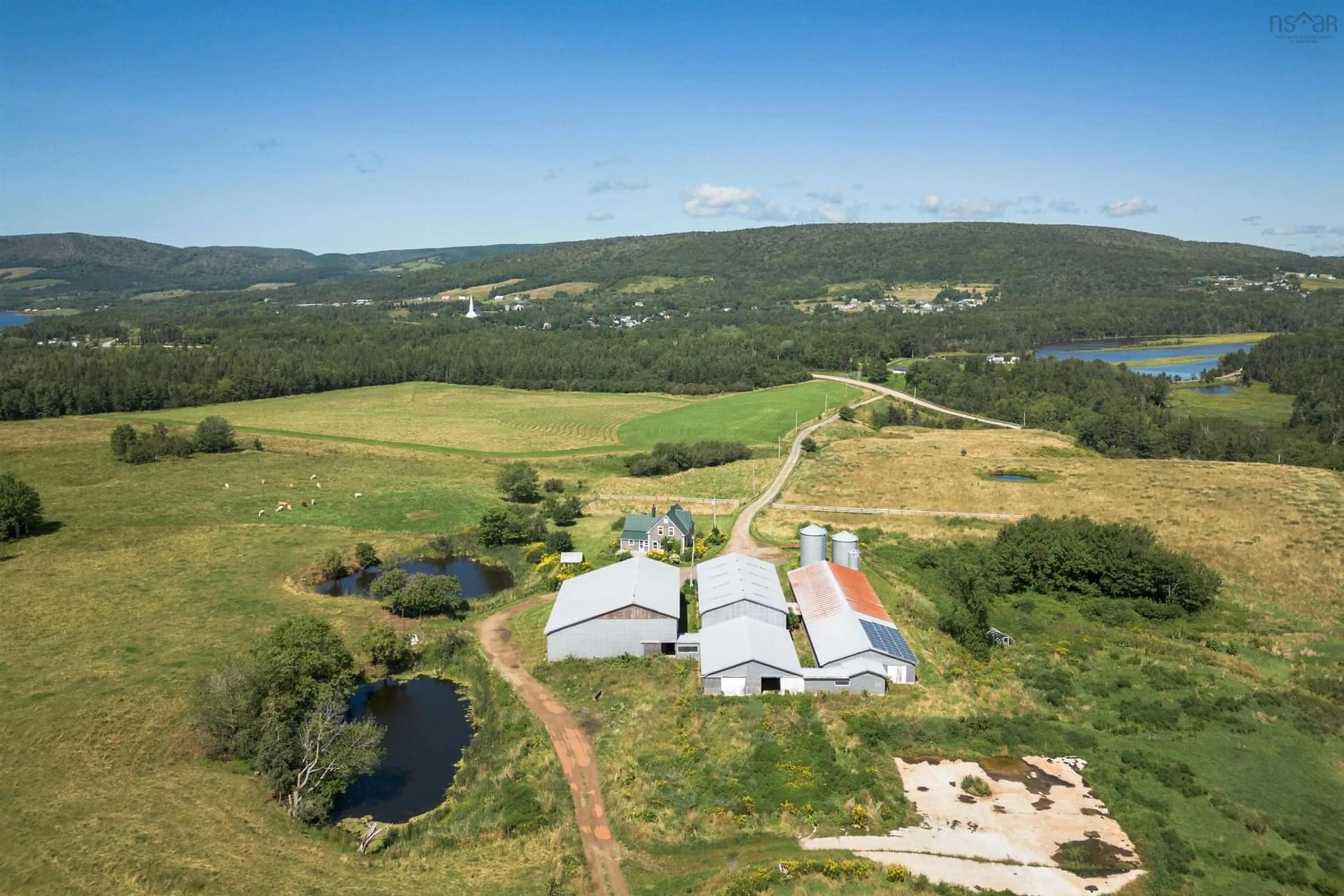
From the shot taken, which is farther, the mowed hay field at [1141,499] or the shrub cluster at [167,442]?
the shrub cluster at [167,442]

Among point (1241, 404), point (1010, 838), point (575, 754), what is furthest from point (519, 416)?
point (1241, 404)

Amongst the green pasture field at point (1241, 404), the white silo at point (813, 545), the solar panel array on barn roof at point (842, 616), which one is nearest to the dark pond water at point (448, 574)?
the white silo at point (813, 545)

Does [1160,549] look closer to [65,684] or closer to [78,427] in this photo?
[65,684]

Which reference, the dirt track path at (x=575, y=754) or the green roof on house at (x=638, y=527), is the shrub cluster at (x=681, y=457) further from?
the dirt track path at (x=575, y=754)

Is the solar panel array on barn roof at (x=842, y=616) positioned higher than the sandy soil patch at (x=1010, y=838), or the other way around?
the solar panel array on barn roof at (x=842, y=616)

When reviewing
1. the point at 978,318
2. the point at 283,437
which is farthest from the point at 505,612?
the point at 978,318

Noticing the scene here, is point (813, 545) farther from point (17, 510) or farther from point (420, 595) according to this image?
point (17, 510)
